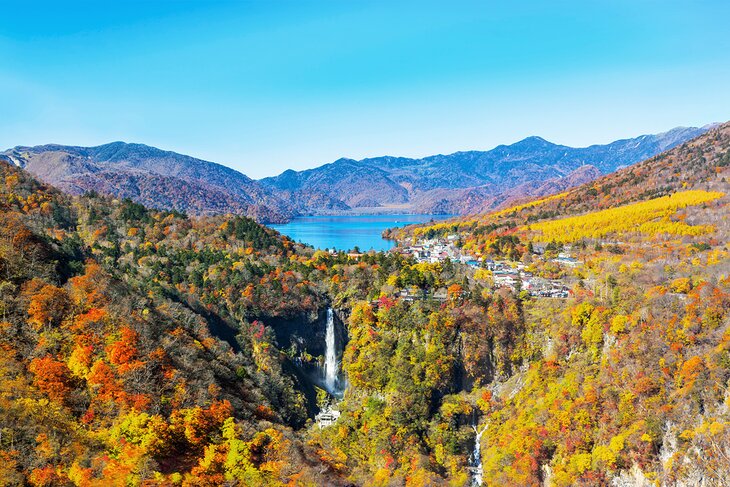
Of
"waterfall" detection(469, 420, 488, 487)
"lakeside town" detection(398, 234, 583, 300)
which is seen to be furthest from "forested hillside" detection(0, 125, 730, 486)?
"lakeside town" detection(398, 234, 583, 300)

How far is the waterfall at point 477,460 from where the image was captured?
39531 millimetres

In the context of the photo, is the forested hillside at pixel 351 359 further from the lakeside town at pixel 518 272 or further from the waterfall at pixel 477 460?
the lakeside town at pixel 518 272

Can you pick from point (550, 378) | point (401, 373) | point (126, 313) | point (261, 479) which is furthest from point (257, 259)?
point (261, 479)

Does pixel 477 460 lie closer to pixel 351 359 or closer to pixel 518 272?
pixel 351 359

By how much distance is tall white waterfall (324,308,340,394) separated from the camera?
185 ft

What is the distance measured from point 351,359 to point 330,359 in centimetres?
411

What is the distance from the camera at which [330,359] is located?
190ft

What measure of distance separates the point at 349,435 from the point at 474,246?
63294mm

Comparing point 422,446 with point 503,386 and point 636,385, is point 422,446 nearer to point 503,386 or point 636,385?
point 503,386

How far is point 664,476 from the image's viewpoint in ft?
101

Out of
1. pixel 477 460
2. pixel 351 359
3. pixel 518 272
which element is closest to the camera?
pixel 477 460

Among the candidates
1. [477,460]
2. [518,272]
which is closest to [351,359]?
[477,460]

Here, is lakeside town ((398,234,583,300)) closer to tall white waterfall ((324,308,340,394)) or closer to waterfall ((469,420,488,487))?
tall white waterfall ((324,308,340,394))

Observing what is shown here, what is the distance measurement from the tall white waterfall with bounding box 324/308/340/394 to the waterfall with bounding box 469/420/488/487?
712 inches
